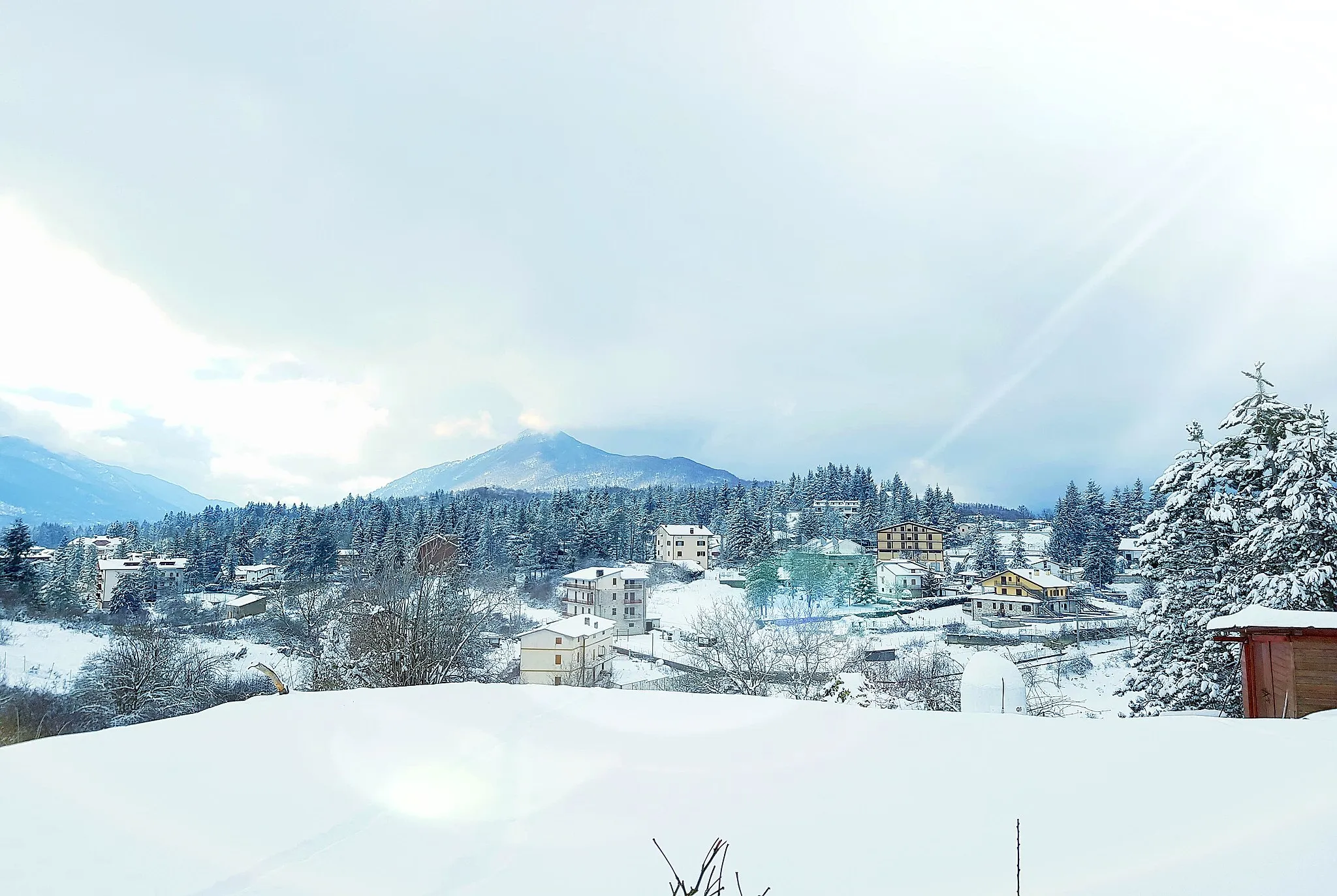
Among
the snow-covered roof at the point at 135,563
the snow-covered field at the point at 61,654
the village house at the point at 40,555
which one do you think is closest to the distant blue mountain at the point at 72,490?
the snow-covered roof at the point at 135,563

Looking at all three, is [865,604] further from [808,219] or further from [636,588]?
[808,219]

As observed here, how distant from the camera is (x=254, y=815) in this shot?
283 centimetres

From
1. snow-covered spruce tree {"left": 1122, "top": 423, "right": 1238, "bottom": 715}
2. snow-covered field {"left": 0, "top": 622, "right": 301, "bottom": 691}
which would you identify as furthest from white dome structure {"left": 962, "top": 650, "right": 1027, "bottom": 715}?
snow-covered field {"left": 0, "top": 622, "right": 301, "bottom": 691}

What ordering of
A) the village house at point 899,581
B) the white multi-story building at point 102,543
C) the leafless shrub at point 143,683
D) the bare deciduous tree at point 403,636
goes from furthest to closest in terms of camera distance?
the village house at point 899,581
the white multi-story building at point 102,543
the leafless shrub at point 143,683
the bare deciduous tree at point 403,636

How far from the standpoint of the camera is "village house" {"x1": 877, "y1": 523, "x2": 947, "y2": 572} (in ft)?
124

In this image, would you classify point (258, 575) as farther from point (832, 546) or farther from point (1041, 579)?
point (1041, 579)

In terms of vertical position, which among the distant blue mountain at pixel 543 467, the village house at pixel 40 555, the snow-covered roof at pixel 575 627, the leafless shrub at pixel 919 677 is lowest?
the leafless shrub at pixel 919 677

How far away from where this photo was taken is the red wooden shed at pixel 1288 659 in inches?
206

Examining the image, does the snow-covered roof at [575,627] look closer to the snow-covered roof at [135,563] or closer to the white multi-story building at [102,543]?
the snow-covered roof at [135,563]

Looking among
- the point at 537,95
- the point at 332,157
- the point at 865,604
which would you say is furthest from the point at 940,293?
the point at 865,604

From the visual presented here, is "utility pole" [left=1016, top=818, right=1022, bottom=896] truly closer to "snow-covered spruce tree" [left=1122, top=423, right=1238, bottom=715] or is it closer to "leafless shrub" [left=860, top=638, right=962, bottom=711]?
"leafless shrub" [left=860, top=638, right=962, bottom=711]

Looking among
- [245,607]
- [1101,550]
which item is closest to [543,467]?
[245,607]

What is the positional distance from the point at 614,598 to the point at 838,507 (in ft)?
72.3

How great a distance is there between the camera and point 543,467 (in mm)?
99500
